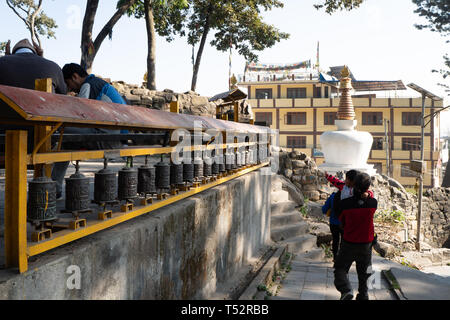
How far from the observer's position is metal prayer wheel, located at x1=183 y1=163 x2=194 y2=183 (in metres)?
4.39

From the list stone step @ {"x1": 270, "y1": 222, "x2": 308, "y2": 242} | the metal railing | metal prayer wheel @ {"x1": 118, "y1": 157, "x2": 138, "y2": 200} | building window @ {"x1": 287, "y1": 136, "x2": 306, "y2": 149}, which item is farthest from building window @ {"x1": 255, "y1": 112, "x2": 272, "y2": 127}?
metal prayer wheel @ {"x1": 118, "y1": 157, "x2": 138, "y2": 200}

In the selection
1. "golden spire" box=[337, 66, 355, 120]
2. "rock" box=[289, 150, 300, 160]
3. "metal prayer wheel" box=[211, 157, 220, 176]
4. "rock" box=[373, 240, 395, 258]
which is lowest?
"rock" box=[373, 240, 395, 258]

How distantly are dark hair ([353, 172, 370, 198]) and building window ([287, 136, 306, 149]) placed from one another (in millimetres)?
32400

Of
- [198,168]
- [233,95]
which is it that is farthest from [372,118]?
[198,168]

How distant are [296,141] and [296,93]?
4.73 meters

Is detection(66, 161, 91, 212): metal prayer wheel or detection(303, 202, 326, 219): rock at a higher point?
detection(66, 161, 91, 212): metal prayer wheel

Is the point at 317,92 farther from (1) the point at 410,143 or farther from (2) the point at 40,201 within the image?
(2) the point at 40,201

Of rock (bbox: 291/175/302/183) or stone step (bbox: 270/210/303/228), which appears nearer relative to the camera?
stone step (bbox: 270/210/303/228)

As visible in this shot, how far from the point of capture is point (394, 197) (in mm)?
16938

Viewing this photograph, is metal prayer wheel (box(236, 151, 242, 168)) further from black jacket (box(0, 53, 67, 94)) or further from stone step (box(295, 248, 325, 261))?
black jacket (box(0, 53, 67, 94))

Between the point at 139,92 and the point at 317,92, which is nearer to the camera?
the point at 139,92

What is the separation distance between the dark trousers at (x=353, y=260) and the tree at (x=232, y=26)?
1430 cm
